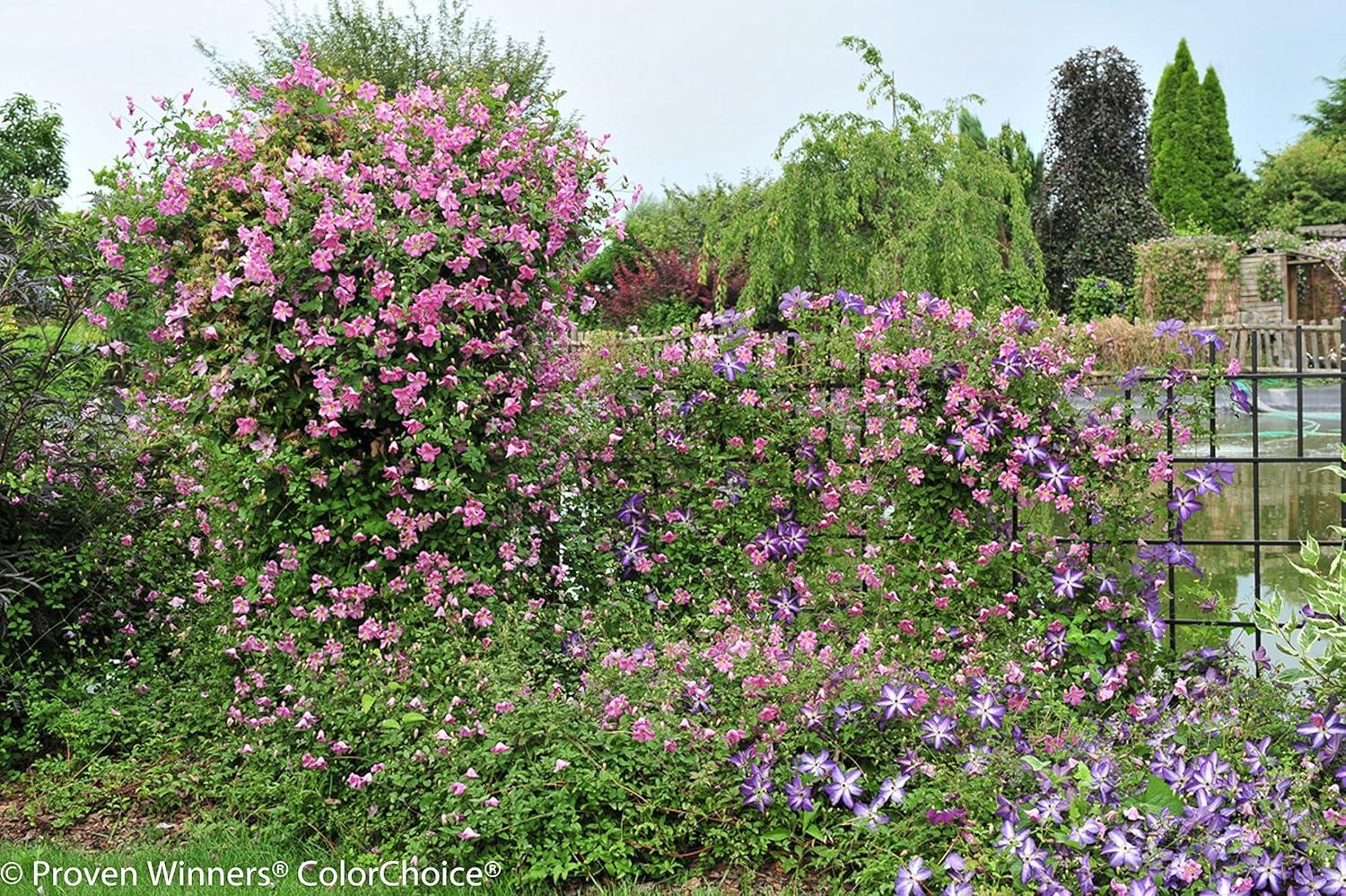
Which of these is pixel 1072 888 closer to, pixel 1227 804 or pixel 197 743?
pixel 1227 804

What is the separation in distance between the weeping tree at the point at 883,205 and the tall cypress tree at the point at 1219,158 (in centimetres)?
1754

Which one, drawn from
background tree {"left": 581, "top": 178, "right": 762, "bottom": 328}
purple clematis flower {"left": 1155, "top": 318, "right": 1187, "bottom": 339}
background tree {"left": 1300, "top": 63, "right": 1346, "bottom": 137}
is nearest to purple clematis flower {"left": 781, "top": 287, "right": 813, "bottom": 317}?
purple clematis flower {"left": 1155, "top": 318, "right": 1187, "bottom": 339}

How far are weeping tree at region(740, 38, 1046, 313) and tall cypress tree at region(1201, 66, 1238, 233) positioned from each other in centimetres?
1754

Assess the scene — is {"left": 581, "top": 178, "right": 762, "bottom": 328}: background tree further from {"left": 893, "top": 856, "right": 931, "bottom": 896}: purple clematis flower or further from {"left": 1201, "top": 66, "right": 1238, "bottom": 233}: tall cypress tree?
{"left": 893, "top": 856, "right": 931, "bottom": 896}: purple clematis flower

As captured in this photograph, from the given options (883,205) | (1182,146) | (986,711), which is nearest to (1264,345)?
(883,205)

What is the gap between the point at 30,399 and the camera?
4090mm

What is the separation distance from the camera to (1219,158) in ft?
89.6

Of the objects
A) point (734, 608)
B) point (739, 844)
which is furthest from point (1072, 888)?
point (734, 608)

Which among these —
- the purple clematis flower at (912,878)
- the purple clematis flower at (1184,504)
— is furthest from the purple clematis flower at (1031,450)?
the purple clematis flower at (912,878)

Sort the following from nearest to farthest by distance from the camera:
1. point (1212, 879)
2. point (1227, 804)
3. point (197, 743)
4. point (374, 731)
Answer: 1. point (1212, 879)
2. point (1227, 804)
3. point (374, 731)
4. point (197, 743)

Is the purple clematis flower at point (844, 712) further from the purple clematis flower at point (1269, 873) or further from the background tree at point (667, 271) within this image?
the background tree at point (667, 271)

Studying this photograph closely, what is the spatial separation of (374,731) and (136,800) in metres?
0.90

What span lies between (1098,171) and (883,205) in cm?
1241

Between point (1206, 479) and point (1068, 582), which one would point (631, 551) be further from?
point (1206, 479)
